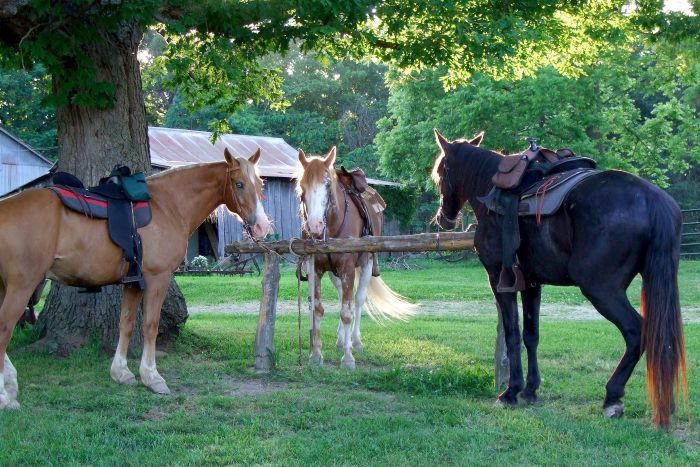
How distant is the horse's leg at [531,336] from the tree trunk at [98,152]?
15.5ft

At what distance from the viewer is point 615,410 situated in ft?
18.8

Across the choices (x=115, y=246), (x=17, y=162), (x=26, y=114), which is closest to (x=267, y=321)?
(x=115, y=246)

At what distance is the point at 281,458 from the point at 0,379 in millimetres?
2868

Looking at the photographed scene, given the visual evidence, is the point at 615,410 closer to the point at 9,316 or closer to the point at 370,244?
the point at 370,244

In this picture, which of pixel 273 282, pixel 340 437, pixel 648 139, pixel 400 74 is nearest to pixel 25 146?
pixel 400 74

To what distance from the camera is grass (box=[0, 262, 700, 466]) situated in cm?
485

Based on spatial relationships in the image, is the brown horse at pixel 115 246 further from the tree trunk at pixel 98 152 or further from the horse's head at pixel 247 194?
the tree trunk at pixel 98 152

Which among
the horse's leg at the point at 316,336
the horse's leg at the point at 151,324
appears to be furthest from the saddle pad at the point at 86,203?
the horse's leg at the point at 316,336

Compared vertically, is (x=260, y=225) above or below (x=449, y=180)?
below

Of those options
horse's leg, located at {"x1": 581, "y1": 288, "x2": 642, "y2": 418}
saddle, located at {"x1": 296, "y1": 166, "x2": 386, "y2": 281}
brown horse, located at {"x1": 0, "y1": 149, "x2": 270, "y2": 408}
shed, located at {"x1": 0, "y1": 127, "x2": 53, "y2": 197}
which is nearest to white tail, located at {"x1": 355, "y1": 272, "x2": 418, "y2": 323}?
saddle, located at {"x1": 296, "y1": 166, "x2": 386, "y2": 281}

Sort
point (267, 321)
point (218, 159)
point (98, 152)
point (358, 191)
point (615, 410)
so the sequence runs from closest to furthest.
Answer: point (615, 410) → point (267, 321) → point (98, 152) → point (358, 191) → point (218, 159)

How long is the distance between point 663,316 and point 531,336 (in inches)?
59.5

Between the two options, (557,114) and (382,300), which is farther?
(557,114)

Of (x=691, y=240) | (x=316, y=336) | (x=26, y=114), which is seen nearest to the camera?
(x=316, y=336)
